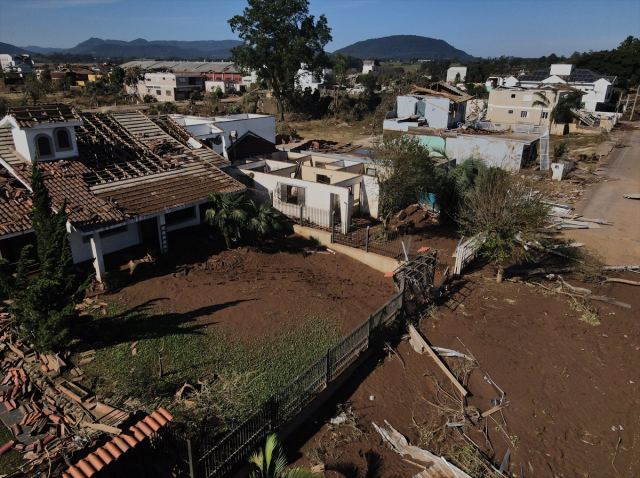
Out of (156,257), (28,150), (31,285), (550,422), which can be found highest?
(28,150)

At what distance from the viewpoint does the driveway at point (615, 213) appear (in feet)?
69.2

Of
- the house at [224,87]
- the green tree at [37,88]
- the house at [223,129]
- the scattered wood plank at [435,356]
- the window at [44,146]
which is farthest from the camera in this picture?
the house at [224,87]

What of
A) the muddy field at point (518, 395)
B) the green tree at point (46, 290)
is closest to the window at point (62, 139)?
the green tree at point (46, 290)

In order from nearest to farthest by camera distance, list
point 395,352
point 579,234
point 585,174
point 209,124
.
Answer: point 395,352
point 579,234
point 209,124
point 585,174

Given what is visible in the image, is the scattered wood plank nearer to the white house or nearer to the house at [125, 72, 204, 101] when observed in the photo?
the white house

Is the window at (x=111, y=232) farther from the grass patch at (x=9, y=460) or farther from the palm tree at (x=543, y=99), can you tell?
the palm tree at (x=543, y=99)

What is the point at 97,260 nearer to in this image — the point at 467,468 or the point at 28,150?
the point at 28,150

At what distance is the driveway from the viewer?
2108 centimetres

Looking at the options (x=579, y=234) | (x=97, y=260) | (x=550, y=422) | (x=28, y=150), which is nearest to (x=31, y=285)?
(x=97, y=260)

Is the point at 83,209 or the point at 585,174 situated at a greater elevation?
the point at 83,209

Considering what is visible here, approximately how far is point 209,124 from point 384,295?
17272mm

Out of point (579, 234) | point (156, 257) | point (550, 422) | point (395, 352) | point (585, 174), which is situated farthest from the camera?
point (585, 174)

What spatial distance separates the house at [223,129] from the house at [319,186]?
2.09 m

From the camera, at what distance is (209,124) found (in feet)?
91.0
